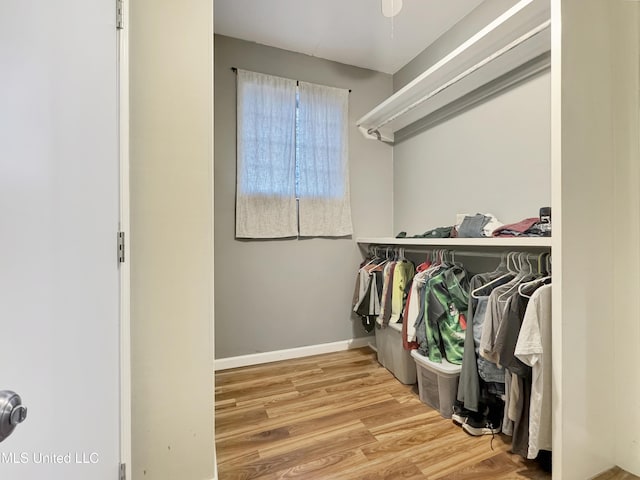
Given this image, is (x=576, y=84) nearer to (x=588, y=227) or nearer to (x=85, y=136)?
(x=588, y=227)

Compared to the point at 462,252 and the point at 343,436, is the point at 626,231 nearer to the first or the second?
the point at 462,252

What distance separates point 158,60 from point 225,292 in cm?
178

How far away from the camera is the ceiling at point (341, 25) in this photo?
208 cm

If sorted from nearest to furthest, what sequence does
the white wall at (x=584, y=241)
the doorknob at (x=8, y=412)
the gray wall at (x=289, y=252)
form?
the doorknob at (x=8, y=412) → the white wall at (x=584, y=241) → the gray wall at (x=289, y=252)

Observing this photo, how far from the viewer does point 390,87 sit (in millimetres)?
3021

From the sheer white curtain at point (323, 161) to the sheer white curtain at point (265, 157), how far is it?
0.31 feet

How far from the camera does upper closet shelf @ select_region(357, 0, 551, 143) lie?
1451 millimetres

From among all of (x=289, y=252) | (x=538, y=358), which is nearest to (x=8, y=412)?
(x=538, y=358)

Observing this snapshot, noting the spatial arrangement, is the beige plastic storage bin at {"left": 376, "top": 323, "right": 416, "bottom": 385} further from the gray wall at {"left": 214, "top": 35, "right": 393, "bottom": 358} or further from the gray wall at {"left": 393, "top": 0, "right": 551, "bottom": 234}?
the gray wall at {"left": 393, "top": 0, "right": 551, "bottom": 234}

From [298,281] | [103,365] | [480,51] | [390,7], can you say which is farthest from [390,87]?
[103,365]

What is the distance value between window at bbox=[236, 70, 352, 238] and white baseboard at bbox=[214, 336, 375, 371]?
107cm

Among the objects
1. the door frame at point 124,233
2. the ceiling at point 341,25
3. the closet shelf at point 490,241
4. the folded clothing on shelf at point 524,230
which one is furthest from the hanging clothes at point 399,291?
the ceiling at point 341,25

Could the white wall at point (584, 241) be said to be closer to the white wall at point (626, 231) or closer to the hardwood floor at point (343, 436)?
the white wall at point (626, 231)

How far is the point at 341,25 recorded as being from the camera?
7.47ft
